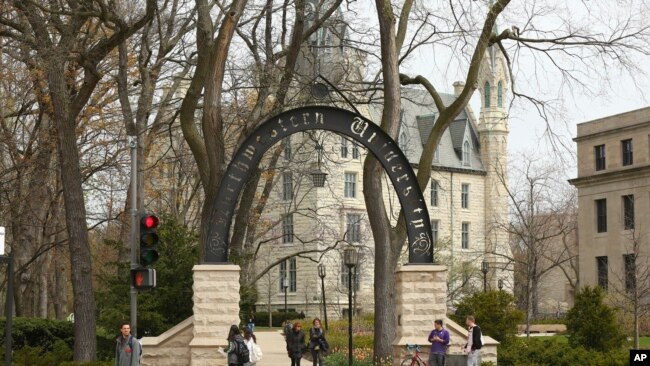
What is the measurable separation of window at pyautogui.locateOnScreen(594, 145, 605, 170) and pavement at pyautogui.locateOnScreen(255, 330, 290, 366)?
79.4 ft

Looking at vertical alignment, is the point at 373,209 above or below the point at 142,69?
below

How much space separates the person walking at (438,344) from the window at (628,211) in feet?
147

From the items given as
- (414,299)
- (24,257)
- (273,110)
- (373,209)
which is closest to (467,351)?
(414,299)

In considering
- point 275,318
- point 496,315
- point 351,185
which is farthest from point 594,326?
point 351,185

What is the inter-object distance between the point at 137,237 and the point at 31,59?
1044 centimetres

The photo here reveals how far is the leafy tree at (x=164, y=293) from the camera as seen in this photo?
28.7 metres

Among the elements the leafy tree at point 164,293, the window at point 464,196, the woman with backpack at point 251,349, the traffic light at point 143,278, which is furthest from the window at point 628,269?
the traffic light at point 143,278

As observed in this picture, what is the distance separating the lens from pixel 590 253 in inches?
2712

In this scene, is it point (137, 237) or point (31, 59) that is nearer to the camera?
point (137, 237)

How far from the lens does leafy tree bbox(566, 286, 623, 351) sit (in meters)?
34.0

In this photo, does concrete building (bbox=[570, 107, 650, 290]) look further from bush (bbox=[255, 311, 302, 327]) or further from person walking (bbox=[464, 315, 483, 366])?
person walking (bbox=[464, 315, 483, 366])

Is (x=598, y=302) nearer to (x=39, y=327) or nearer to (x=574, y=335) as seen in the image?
(x=574, y=335)

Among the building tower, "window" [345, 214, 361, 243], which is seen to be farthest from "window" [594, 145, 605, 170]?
the building tower

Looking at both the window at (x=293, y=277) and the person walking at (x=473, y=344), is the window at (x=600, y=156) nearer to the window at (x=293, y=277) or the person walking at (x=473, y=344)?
the window at (x=293, y=277)
